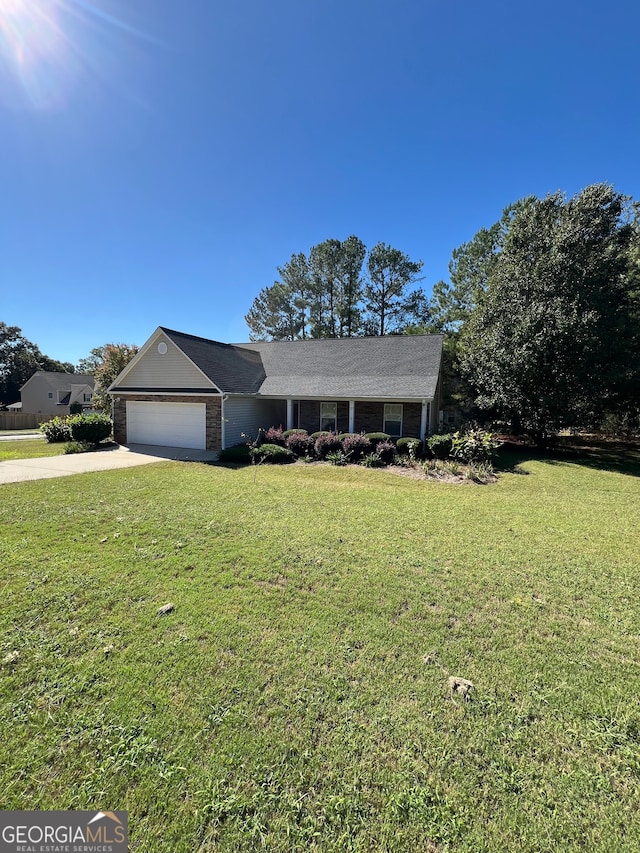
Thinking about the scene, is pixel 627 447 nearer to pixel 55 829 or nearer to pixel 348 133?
pixel 348 133

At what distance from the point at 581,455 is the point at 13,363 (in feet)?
225

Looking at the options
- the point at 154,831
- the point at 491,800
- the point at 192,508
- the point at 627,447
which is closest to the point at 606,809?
the point at 491,800

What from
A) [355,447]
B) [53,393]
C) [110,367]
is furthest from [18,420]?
[355,447]

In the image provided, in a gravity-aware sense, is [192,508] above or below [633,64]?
below

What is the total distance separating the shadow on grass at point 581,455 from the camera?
43.7ft

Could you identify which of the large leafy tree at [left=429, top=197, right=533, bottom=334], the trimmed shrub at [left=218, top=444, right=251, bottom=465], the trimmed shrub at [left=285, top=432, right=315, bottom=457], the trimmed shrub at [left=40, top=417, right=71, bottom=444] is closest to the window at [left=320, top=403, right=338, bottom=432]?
the trimmed shrub at [left=285, top=432, right=315, bottom=457]

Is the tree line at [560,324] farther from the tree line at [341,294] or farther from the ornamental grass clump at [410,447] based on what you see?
the tree line at [341,294]

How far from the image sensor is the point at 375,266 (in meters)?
31.9

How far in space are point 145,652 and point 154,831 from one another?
1497 millimetres

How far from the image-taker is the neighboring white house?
4346cm

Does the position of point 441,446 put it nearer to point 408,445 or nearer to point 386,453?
point 408,445

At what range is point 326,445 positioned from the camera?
13969 millimetres

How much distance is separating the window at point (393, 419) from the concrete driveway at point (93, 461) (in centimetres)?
763

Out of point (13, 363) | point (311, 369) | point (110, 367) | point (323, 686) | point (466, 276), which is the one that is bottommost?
point (323, 686)
